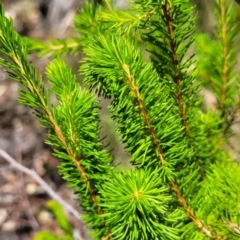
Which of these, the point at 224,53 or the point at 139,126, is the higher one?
the point at 224,53

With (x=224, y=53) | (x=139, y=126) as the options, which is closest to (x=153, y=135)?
(x=139, y=126)

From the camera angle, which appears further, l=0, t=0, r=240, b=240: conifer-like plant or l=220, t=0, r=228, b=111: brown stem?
l=220, t=0, r=228, b=111: brown stem

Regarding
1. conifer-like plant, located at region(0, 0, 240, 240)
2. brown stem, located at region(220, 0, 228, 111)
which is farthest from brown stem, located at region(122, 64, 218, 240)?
brown stem, located at region(220, 0, 228, 111)

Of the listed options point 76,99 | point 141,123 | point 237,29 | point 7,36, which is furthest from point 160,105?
point 237,29

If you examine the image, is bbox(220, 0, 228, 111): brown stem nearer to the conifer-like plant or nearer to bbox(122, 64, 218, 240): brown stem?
the conifer-like plant

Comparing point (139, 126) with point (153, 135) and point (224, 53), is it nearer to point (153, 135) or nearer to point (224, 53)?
point (153, 135)

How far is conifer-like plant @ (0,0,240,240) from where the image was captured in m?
0.62

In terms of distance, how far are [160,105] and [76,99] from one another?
16 centimetres

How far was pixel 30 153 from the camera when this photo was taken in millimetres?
2525

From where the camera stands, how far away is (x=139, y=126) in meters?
0.67

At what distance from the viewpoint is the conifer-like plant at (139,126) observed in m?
0.62

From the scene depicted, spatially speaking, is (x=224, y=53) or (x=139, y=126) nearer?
(x=139, y=126)

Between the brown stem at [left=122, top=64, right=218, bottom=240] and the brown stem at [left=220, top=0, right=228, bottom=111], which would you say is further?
the brown stem at [left=220, top=0, right=228, bottom=111]

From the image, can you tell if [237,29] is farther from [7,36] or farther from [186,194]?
[7,36]
